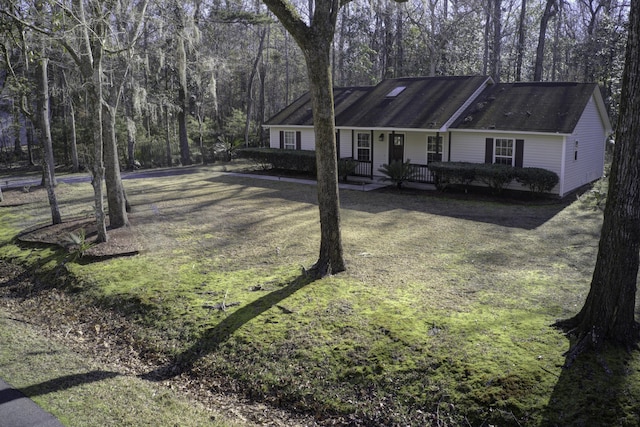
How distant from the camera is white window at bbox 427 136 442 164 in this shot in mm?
20000

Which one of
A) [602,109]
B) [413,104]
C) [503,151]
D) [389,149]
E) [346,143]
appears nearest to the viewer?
[503,151]

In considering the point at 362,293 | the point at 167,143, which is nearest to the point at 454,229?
the point at 362,293

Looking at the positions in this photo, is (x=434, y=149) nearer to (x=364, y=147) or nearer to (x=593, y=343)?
(x=364, y=147)

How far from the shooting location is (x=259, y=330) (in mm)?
7113

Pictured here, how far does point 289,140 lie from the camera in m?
25.8

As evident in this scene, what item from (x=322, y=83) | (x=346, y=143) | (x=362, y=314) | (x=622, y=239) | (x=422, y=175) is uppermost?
(x=322, y=83)

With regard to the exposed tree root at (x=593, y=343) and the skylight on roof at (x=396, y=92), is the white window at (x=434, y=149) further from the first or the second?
the exposed tree root at (x=593, y=343)

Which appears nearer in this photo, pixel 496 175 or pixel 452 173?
pixel 496 175

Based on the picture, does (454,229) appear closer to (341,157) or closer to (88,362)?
(88,362)

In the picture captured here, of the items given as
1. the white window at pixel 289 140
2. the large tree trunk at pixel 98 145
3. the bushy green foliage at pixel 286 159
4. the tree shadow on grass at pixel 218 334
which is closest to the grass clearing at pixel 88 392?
the tree shadow on grass at pixel 218 334

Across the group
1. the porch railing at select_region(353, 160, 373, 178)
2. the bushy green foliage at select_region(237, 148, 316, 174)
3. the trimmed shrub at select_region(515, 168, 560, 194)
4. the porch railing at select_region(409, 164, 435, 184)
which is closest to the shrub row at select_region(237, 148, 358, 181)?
the bushy green foliage at select_region(237, 148, 316, 174)

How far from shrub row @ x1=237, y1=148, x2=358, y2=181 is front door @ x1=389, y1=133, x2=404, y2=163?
1.60 m

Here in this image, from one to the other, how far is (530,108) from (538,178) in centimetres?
338

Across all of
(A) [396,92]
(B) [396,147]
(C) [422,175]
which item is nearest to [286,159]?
(B) [396,147]
